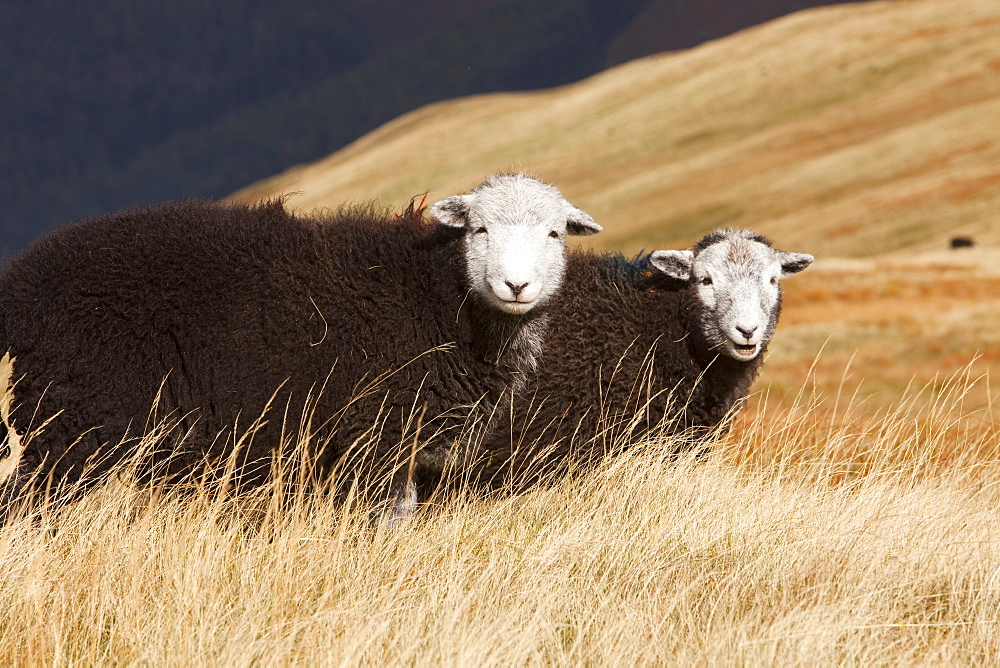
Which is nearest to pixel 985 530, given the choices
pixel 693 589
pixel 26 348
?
pixel 693 589

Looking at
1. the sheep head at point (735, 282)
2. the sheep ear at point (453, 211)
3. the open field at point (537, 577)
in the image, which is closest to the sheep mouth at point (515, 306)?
the sheep ear at point (453, 211)

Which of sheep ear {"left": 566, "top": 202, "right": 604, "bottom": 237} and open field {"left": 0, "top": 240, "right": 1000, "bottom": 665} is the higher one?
sheep ear {"left": 566, "top": 202, "right": 604, "bottom": 237}

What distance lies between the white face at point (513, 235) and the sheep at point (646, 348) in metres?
0.78

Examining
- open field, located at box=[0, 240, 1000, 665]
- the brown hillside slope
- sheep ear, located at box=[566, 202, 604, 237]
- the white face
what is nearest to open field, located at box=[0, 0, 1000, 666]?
open field, located at box=[0, 240, 1000, 665]

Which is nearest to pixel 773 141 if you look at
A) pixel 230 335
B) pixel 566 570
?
pixel 230 335

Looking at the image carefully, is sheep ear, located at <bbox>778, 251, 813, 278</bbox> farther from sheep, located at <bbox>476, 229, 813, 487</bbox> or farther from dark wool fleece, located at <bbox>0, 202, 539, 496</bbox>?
dark wool fleece, located at <bbox>0, 202, 539, 496</bbox>

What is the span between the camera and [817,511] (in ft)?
17.9

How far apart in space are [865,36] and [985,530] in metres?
114

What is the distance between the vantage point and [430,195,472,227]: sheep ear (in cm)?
615

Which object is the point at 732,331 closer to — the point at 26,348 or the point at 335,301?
the point at 335,301

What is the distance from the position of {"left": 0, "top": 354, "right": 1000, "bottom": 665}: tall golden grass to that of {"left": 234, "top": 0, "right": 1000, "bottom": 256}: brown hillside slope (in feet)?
158

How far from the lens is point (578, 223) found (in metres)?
6.50

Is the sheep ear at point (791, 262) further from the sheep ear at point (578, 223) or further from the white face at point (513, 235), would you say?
the white face at point (513, 235)

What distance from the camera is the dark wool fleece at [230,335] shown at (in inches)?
221
